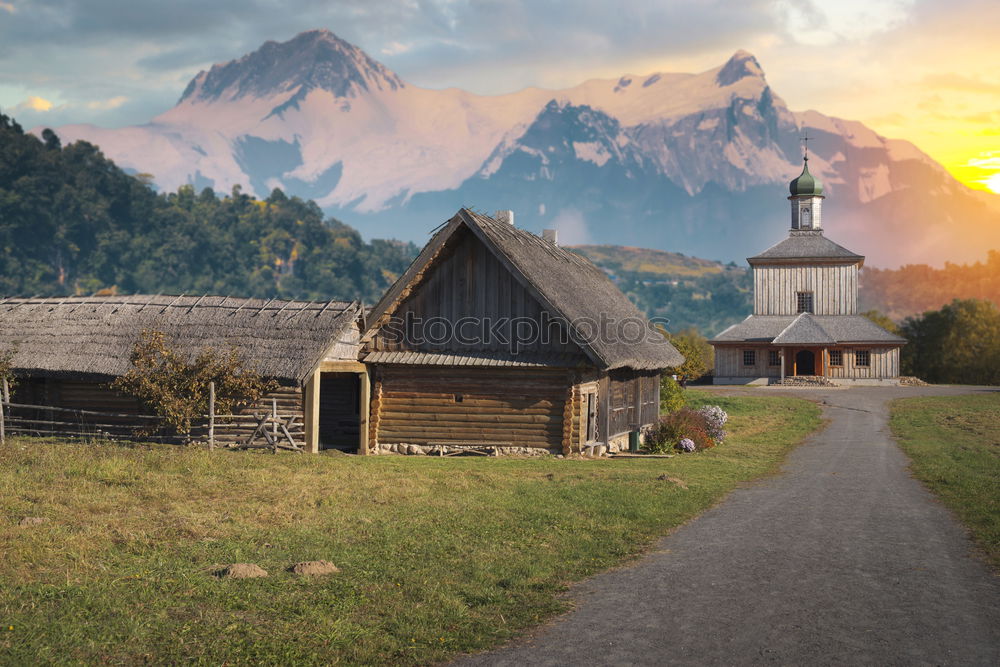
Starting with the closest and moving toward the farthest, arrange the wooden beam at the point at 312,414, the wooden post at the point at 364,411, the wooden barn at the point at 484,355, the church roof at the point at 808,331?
the wooden beam at the point at 312,414 < the wooden barn at the point at 484,355 < the wooden post at the point at 364,411 < the church roof at the point at 808,331

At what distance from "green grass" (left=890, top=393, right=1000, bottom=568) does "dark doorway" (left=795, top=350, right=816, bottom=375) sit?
725 inches

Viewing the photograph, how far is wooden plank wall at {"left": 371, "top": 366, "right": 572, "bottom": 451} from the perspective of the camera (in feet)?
89.2

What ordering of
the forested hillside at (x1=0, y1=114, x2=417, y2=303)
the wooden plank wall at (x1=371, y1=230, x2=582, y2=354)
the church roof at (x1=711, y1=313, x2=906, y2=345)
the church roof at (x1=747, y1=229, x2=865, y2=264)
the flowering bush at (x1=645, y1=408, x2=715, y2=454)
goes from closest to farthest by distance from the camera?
the wooden plank wall at (x1=371, y1=230, x2=582, y2=354)
the flowering bush at (x1=645, y1=408, x2=715, y2=454)
the church roof at (x1=711, y1=313, x2=906, y2=345)
the church roof at (x1=747, y1=229, x2=865, y2=264)
the forested hillside at (x1=0, y1=114, x2=417, y2=303)

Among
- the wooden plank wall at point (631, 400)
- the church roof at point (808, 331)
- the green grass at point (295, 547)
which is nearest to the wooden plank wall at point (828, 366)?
the church roof at point (808, 331)

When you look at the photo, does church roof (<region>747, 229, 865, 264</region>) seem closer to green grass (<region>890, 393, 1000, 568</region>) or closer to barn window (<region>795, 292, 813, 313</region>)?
barn window (<region>795, 292, 813, 313</region>)

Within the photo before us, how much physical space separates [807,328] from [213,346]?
4896 centimetres

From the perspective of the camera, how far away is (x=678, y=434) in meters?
30.2

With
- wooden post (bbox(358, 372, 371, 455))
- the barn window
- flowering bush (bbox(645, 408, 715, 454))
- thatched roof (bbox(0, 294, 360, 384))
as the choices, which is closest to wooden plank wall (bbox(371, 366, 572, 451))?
wooden post (bbox(358, 372, 371, 455))

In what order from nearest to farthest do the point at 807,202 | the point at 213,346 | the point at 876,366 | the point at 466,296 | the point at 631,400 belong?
1. the point at 213,346
2. the point at 466,296
3. the point at 631,400
4. the point at 876,366
5. the point at 807,202

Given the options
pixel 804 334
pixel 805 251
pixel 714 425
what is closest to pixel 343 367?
pixel 714 425

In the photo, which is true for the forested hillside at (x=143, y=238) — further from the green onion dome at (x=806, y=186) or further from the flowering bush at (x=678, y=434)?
the flowering bush at (x=678, y=434)

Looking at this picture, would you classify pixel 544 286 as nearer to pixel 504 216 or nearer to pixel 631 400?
pixel 631 400

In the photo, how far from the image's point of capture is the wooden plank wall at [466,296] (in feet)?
90.6

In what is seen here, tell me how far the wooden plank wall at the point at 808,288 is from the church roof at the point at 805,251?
2.63 ft
